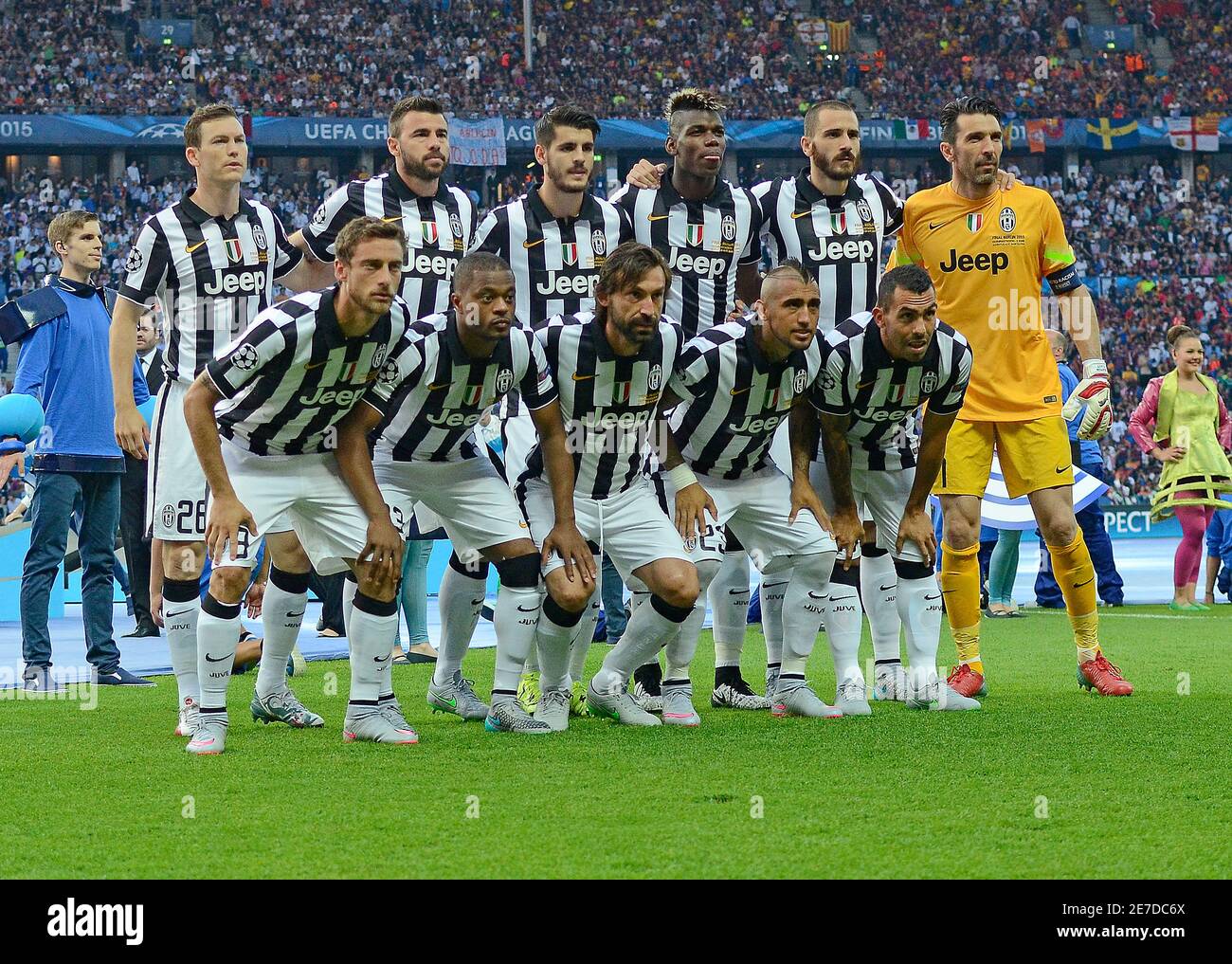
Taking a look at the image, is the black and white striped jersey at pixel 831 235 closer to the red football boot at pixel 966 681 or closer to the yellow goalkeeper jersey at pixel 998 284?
the yellow goalkeeper jersey at pixel 998 284

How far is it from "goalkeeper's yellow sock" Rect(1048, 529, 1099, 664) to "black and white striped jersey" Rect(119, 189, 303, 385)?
366cm

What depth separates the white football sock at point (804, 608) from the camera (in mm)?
5746

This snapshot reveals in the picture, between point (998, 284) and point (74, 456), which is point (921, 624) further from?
point (74, 456)

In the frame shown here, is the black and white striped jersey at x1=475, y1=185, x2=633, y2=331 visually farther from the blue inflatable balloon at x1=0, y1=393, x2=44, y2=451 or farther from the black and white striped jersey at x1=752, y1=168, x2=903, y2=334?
the blue inflatable balloon at x1=0, y1=393, x2=44, y2=451

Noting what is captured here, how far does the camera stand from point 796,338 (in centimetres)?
534

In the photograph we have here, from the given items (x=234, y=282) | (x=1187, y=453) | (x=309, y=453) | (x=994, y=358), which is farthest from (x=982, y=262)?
(x=1187, y=453)

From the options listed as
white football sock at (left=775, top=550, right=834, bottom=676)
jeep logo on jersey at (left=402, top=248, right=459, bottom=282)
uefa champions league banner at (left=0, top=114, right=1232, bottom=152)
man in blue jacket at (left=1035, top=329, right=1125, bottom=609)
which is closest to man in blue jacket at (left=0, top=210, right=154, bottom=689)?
jeep logo on jersey at (left=402, top=248, right=459, bottom=282)

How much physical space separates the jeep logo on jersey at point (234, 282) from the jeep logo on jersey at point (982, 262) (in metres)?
2.99

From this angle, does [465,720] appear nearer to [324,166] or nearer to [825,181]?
[825,181]

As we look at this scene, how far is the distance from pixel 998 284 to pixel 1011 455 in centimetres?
76

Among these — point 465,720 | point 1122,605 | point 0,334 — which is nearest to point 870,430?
point 465,720

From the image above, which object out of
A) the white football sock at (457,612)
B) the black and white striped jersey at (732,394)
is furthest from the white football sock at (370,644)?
the black and white striped jersey at (732,394)

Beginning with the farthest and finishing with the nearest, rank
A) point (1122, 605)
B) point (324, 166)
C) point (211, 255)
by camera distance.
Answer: point (324, 166) → point (1122, 605) → point (211, 255)
